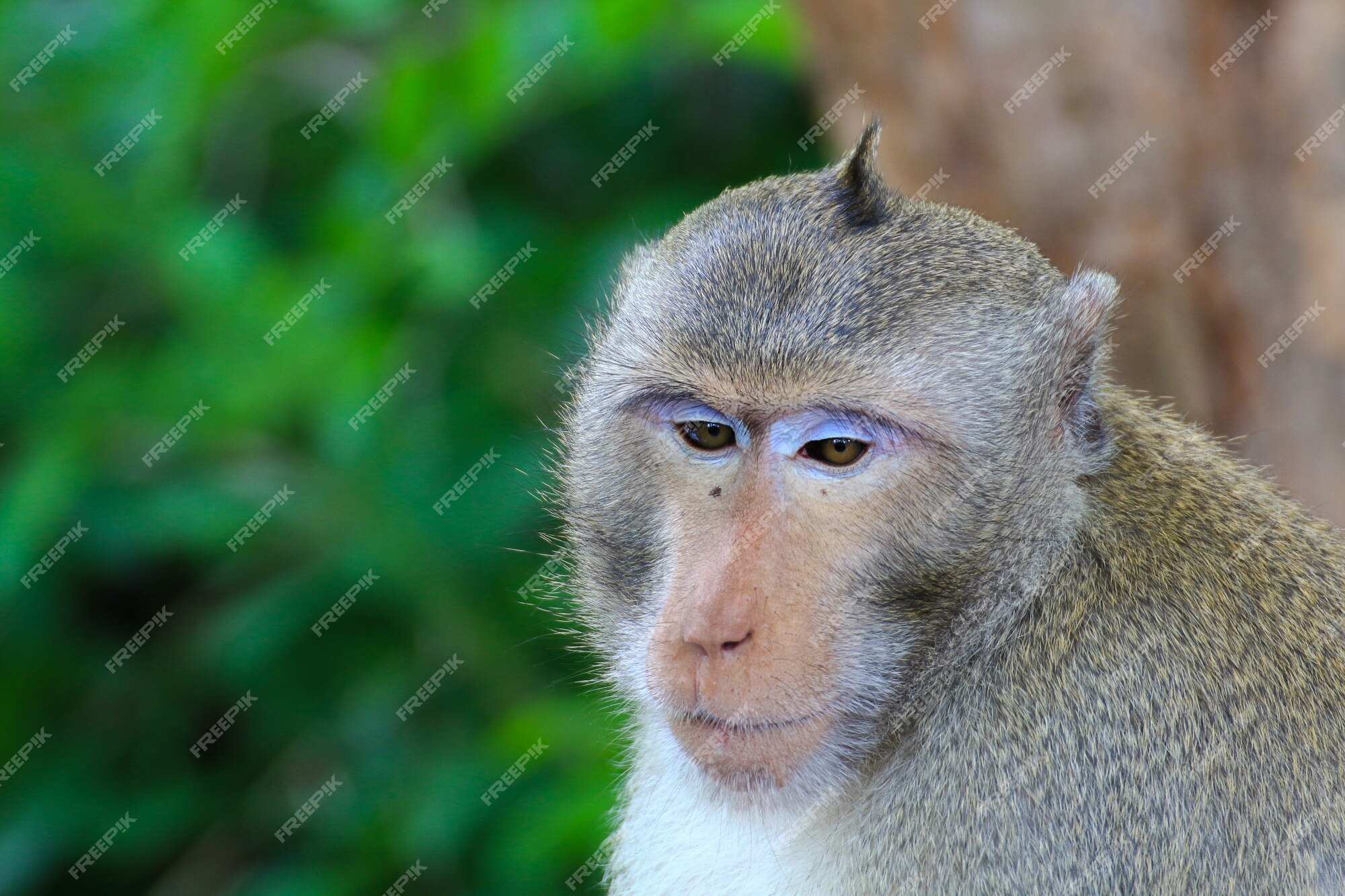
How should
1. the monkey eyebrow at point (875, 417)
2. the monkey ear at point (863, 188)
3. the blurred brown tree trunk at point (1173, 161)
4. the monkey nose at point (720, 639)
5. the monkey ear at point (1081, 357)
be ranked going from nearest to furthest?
the monkey nose at point (720, 639), the monkey eyebrow at point (875, 417), the monkey ear at point (1081, 357), the monkey ear at point (863, 188), the blurred brown tree trunk at point (1173, 161)

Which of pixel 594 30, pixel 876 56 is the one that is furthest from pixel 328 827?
pixel 876 56

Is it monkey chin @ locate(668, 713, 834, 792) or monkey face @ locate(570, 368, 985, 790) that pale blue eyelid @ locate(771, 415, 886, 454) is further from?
monkey chin @ locate(668, 713, 834, 792)

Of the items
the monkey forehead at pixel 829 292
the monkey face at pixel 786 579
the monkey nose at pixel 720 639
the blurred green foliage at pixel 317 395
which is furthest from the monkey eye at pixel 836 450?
the blurred green foliage at pixel 317 395

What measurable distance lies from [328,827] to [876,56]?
11.4 ft

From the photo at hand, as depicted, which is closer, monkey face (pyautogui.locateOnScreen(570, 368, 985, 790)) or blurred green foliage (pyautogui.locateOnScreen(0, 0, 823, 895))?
monkey face (pyautogui.locateOnScreen(570, 368, 985, 790))

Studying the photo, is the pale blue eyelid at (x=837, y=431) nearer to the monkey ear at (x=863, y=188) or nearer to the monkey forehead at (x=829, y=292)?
the monkey forehead at (x=829, y=292)

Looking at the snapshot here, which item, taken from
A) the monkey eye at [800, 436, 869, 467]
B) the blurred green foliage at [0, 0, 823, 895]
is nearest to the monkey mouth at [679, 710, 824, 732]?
the monkey eye at [800, 436, 869, 467]

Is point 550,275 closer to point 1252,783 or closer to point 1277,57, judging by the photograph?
point 1277,57

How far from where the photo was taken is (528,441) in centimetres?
485

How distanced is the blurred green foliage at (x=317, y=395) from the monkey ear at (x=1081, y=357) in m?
1.48

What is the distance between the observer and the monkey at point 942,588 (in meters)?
2.58

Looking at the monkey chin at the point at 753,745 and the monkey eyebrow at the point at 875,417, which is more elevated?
the monkey eyebrow at the point at 875,417

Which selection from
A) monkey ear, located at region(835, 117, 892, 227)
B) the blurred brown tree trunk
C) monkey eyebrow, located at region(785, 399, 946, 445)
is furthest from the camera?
the blurred brown tree trunk

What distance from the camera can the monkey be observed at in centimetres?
258
